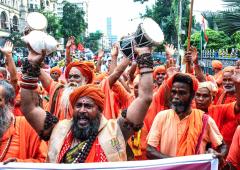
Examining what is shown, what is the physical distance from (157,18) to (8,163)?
36531 mm

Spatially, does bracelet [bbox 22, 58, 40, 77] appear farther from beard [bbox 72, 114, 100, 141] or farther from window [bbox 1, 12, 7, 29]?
window [bbox 1, 12, 7, 29]

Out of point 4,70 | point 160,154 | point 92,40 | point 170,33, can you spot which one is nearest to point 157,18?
point 170,33

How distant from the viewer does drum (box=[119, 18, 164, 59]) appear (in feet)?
11.8

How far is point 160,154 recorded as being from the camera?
12.8 ft

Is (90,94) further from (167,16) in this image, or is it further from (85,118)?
(167,16)

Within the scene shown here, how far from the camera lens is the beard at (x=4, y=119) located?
145 inches

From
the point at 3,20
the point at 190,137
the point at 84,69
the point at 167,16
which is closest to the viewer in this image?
the point at 190,137

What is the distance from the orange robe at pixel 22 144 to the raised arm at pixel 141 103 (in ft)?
2.61

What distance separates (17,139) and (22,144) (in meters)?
0.06

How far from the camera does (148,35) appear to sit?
360 cm

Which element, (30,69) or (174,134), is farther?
(174,134)

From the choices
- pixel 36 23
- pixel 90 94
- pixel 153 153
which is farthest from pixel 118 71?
pixel 90 94

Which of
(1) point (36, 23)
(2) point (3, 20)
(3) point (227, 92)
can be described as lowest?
(3) point (227, 92)

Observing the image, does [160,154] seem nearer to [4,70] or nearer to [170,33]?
[4,70]
